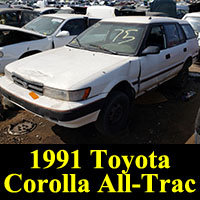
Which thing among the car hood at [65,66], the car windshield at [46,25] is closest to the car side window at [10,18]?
the car windshield at [46,25]

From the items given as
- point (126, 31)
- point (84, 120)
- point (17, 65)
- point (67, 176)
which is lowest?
point (67, 176)

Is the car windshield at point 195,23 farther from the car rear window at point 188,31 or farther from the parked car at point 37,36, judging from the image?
the parked car at point 37,36

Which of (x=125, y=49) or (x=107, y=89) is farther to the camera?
(x=125, y=49)

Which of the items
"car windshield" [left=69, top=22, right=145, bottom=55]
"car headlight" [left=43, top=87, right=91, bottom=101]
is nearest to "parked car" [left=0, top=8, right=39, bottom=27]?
"car windshield" [left=69, top=22, right=145, bottom=55]

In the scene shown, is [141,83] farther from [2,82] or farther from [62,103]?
[2,82]

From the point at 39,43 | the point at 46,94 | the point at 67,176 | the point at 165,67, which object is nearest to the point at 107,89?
the point at 46,94

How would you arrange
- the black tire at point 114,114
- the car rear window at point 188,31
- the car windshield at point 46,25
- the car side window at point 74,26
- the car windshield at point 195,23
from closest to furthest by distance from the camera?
1. the black tire at point 114,114
2. the car rear window at point 188,31
3. the car windshield at point 46,25
4. the car side window at point 74,26
5. the car windshield at point 195,23

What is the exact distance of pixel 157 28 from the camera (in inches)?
150

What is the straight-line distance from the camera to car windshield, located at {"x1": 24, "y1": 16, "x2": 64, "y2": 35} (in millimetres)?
5745

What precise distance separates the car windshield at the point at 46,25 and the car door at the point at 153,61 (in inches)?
118

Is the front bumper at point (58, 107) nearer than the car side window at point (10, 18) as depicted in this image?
Yes

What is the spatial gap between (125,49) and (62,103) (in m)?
1.44

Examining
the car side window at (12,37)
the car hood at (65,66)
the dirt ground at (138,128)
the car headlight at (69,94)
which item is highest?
the car side window at (12,37)

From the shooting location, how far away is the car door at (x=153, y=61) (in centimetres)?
340
